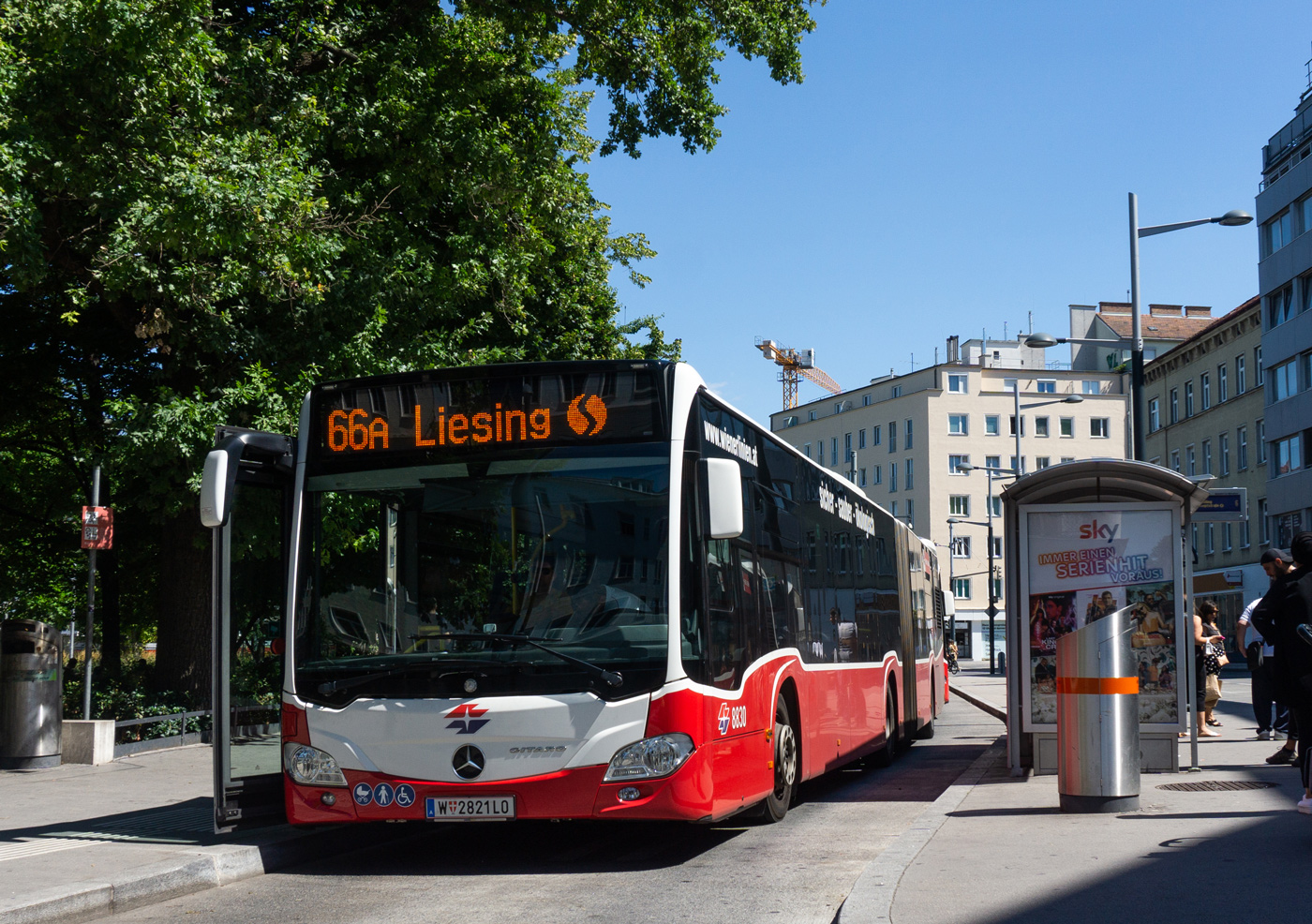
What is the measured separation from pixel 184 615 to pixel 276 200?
6390mm

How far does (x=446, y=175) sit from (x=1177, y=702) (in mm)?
10576

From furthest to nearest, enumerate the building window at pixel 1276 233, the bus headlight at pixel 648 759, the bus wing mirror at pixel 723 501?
1. the building window at pixel 1276 233
2. the bus wing mirror at pixel 723 501
3. the bus headlight at pixel 648 759

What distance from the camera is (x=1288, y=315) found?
51.1m

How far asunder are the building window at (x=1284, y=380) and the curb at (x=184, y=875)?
4717 centimetres

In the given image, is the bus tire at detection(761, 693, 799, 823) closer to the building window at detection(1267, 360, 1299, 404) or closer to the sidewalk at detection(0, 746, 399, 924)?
the sidewalk at detection(0, 746, 399, 924)

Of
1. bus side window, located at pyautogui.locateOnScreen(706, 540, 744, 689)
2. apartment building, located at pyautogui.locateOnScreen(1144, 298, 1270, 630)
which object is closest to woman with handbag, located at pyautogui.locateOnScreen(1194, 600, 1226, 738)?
bus side window, located at pyautogui.locateOnScreen(706, 540, 744, 689)

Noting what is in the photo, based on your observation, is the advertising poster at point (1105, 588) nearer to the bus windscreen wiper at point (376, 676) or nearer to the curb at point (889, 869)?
the curb at point (889, 869)

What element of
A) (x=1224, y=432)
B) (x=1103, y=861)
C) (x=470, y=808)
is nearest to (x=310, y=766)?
(x=470, y=808)

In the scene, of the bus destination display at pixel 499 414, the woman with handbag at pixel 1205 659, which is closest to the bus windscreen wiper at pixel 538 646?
the bus destination display at pixel 499 414

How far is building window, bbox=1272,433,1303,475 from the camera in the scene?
5041 cm

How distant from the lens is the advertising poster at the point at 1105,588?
12.3 m

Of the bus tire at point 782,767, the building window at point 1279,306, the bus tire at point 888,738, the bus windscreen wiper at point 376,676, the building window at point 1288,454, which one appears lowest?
the bus tire at point 888,738

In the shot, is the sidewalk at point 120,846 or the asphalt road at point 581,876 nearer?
the asphalt road at point 581,876

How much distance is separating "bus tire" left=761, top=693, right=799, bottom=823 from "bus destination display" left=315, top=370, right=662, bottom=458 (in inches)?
99.9
